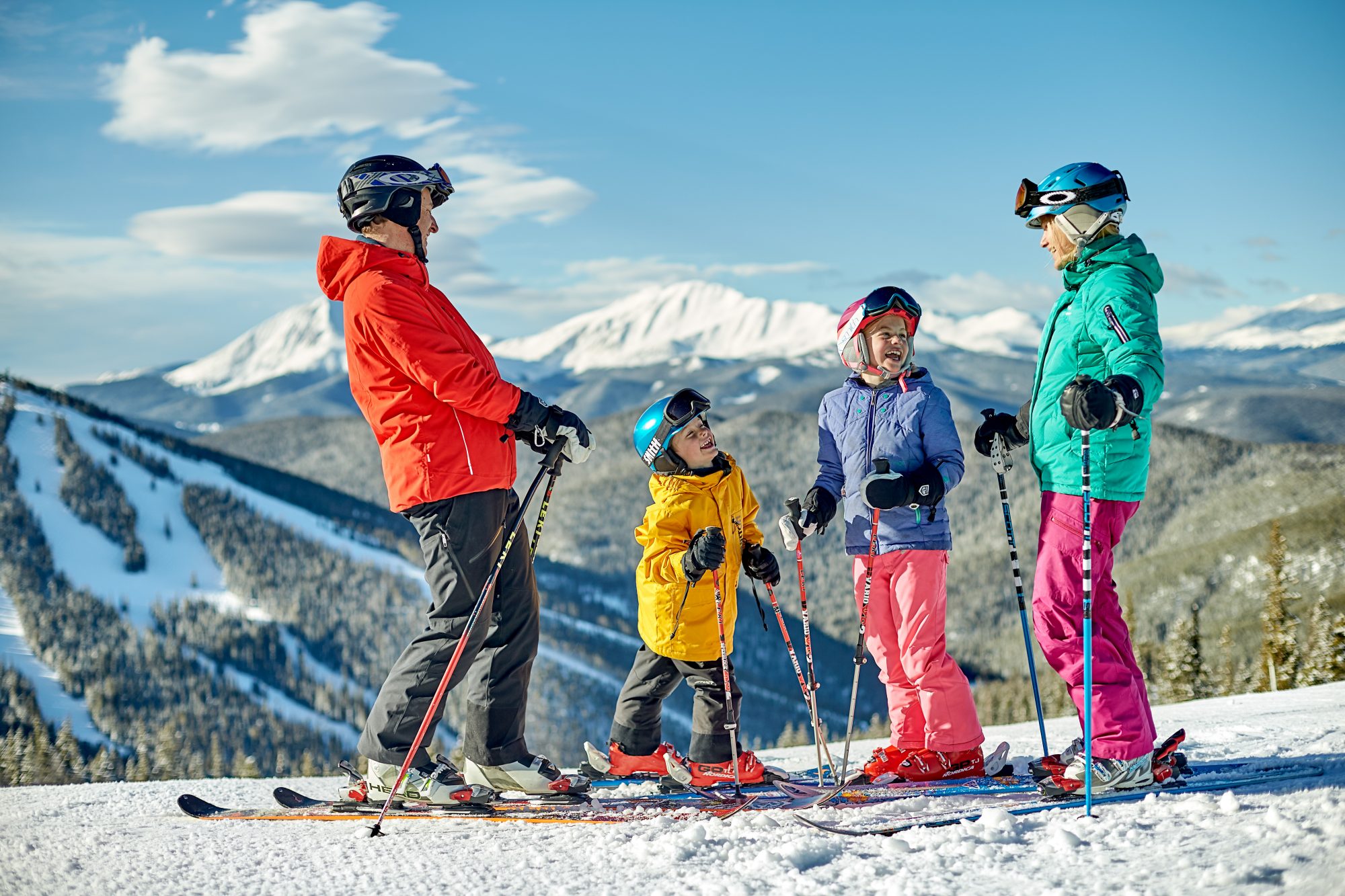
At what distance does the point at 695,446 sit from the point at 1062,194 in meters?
2.23

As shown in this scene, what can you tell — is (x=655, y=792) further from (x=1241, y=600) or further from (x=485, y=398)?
(x=1241, y=600)

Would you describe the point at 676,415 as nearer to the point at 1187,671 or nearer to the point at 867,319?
the point at 867,319

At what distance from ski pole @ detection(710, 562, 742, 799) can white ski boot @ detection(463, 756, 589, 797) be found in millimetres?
779

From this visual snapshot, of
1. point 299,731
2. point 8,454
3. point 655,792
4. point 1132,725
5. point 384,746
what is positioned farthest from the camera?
point 8,454

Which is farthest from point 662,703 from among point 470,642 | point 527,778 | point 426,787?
point 426,787

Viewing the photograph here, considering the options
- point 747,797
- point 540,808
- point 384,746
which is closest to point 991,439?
point 747,797

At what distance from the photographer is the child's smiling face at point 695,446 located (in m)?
5.32

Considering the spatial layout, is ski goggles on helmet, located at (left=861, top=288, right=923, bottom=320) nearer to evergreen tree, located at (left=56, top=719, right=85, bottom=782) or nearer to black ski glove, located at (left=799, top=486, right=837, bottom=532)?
black ski glove, located at (left=799, top=486, right=837, bottom=532)

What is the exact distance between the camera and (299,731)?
113 metres

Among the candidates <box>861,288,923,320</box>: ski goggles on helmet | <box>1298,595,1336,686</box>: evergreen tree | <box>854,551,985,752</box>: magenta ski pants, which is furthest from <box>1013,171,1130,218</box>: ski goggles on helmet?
<box>1298,595,1336,686</box>: evergreen tree

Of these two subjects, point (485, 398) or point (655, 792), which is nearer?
point (485, 398)

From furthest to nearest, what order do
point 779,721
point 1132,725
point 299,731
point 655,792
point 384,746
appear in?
point 779,721
point 299,731
point 655,792
point 384,746
point 1132,725

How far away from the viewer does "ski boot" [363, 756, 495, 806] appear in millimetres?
4738

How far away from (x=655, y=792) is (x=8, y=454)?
213m
